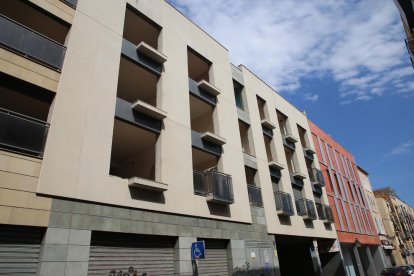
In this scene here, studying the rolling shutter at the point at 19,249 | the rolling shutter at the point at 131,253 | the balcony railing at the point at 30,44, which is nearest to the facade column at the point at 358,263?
the rolling shutter at the point at 131,253

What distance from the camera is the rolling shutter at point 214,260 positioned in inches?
467

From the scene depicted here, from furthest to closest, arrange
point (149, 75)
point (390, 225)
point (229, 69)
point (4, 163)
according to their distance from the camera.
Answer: point (390, 225), point (229, 69), point (149, 75), point (4, 163)

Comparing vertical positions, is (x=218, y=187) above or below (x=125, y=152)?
below

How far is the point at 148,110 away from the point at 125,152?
10.8 feet

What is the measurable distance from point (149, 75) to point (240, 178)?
6704 millimetres

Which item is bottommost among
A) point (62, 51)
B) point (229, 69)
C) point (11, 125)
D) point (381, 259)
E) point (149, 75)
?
point (381, 259)

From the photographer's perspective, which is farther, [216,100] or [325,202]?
[325,202]

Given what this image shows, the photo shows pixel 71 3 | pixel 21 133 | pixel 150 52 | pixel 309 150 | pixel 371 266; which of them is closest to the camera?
pixel 21 133

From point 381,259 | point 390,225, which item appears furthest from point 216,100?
point 390,225

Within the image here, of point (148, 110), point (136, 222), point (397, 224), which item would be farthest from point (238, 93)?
point (397, 224)

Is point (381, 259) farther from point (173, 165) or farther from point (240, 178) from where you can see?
point (173, 165)

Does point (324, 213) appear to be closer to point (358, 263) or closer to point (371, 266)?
point (358, 263)

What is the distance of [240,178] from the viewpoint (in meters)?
15.4

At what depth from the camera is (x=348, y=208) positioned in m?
29.2
